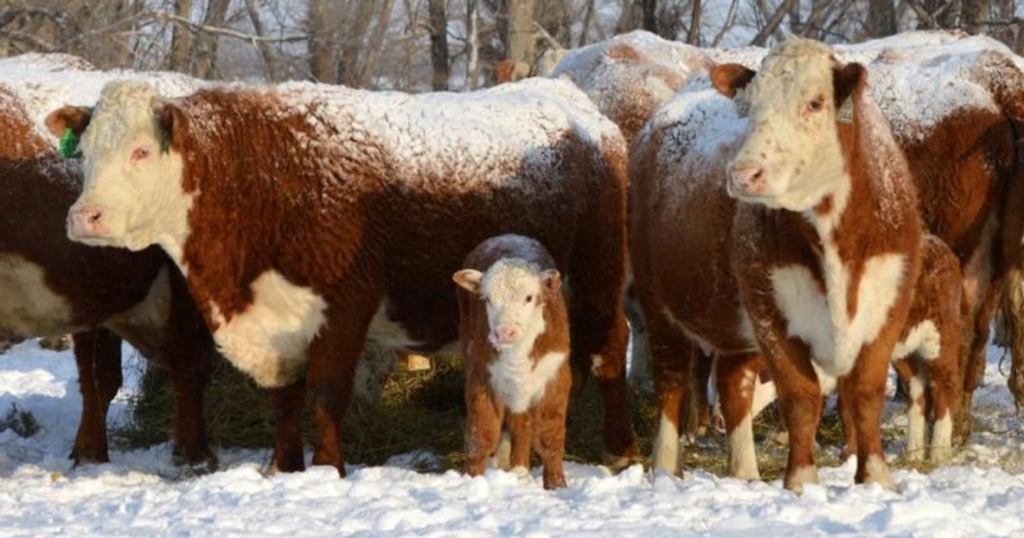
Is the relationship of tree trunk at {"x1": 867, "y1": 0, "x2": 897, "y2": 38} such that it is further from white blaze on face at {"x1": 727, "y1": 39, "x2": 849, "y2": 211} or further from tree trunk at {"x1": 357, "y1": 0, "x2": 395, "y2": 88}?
white blaze on face at {"x1": 727, "y1": 39, "x2": 849, "y2": 211}

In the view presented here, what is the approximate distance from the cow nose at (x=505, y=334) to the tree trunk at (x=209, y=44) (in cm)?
1443

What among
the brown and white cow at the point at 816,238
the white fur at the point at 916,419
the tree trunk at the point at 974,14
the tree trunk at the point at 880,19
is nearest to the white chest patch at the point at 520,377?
the brown and white cow at the point at 816,238

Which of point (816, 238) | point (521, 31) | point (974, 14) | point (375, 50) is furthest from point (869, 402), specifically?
point (375, 50)

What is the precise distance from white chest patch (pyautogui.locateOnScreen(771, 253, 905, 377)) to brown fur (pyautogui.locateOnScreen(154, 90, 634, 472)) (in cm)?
204

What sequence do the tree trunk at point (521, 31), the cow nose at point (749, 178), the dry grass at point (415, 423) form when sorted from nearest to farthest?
the cow nose at point (749, 178), the dry grass at point (415, 423), the tree trunk at point (521, 31)

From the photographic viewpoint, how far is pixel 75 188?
350 inches

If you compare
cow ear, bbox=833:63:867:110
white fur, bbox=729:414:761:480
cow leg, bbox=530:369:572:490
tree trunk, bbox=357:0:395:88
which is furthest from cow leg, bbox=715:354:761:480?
tree trunk, bbox=357:0:395:88

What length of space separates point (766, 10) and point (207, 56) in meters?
13.9

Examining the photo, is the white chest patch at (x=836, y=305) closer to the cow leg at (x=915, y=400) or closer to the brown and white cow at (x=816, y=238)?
the brown and white cow at (x=816, y=238)

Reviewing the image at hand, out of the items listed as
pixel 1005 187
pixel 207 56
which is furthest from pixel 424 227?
pixel 207 56

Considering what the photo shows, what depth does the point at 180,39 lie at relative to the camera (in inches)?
856

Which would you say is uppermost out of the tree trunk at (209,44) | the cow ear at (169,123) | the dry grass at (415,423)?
the tree trunk at (209,44)

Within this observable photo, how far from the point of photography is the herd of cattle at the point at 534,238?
22.9 feet

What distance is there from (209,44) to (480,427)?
53.9 ft
